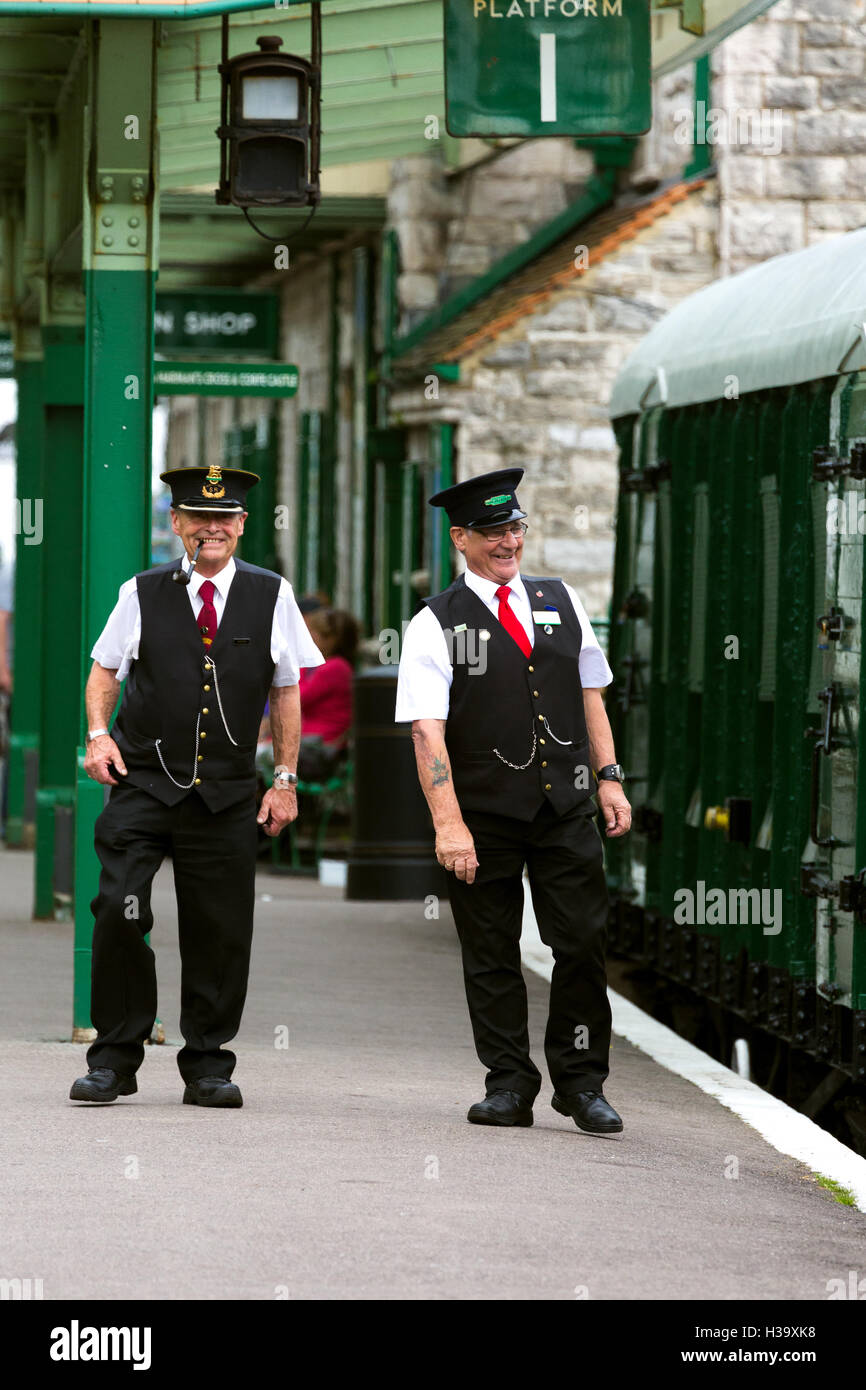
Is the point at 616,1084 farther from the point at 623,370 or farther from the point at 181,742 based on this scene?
the point at 623,370

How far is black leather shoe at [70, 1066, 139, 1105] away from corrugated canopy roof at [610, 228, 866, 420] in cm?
324

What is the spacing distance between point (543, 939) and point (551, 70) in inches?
137

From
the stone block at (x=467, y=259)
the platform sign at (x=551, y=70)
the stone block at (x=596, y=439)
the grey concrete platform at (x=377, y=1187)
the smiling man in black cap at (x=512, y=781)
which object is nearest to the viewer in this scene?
the grey concrete platform at (x=377, y=1187)

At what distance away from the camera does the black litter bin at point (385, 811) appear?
14.7 m

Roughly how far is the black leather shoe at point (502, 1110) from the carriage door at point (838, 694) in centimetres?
135

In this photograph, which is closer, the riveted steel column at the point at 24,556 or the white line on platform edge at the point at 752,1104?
the white line on platform edge at the point at 752,1104

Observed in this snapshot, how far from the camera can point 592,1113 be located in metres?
7.35

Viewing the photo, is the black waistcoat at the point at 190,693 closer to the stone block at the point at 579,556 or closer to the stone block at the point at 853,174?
the stone block at the point at 579,556

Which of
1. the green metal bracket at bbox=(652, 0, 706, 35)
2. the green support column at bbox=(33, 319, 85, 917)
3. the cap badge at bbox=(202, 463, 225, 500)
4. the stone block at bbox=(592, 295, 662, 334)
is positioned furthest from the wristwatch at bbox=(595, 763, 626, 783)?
the stone block at bbox=(592, 295, 662, 334)

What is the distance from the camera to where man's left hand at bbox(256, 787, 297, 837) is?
292 inches

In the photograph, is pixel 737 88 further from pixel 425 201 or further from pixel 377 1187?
pixel 377 1187

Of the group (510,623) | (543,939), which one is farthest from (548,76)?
(543,939)

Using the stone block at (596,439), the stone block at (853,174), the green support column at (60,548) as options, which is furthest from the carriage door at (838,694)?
the stone block at (853,174)

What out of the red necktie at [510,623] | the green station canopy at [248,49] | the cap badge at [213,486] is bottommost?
the red necktie at [510,623]
